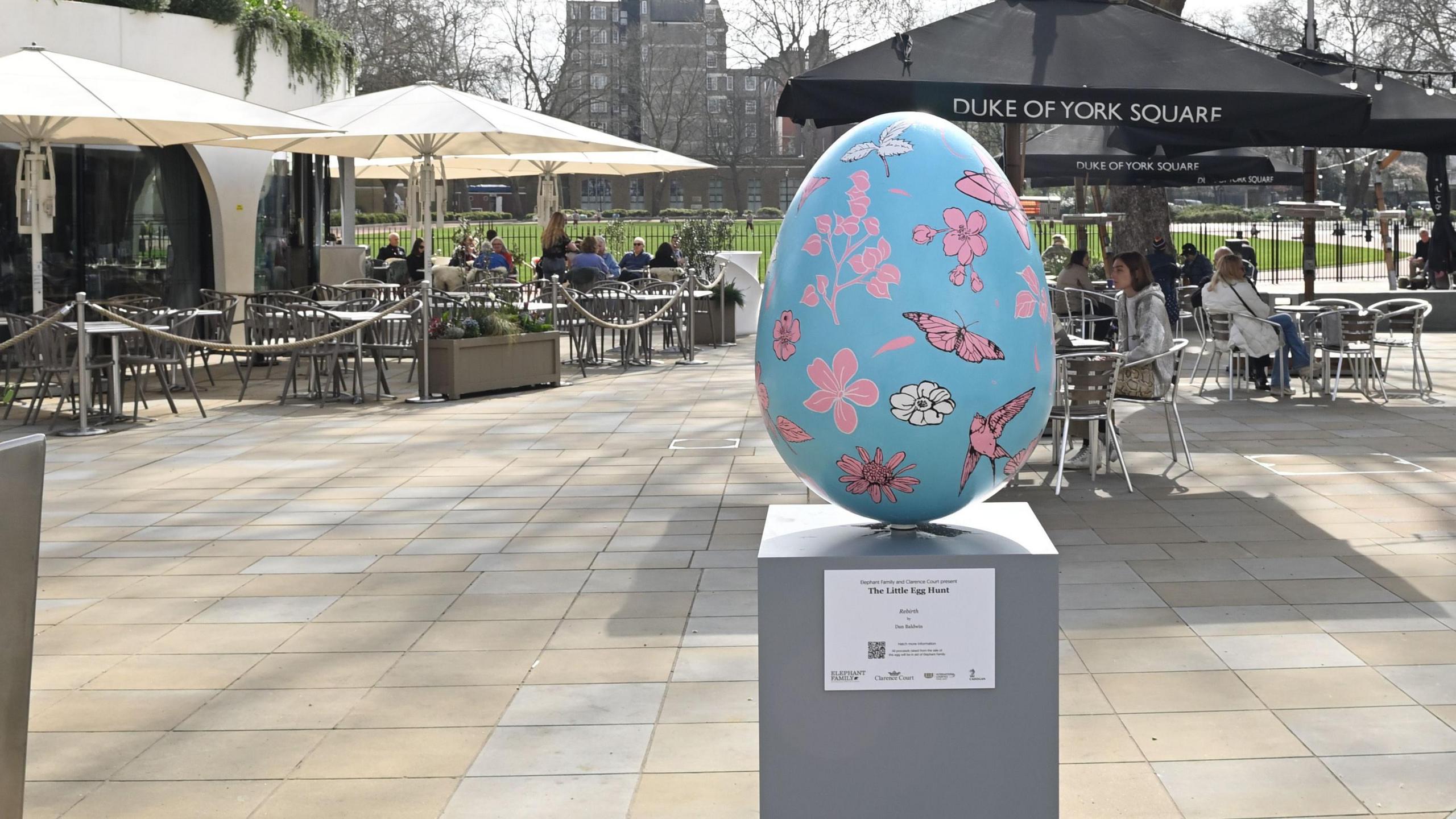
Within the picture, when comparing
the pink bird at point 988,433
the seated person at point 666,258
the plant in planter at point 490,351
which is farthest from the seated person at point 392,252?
the pink bird at point 988,433

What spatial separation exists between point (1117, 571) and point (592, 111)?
95.3 m

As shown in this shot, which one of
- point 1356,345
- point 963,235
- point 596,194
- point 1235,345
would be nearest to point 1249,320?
point 1235,345

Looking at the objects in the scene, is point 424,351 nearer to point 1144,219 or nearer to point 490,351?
point 490,351

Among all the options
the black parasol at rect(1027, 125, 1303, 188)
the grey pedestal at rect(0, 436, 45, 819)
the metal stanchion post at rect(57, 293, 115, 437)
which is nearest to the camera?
the grey pedestal at rect(0, 436, 45, 819)

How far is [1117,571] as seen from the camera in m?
6.47

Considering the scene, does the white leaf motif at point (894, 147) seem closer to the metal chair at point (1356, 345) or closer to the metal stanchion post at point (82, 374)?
the metal stanchion post at point (82, 374)

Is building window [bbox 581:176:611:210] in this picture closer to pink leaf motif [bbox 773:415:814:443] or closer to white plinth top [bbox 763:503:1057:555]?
white plinth top [bbox 763:503:1057:555]

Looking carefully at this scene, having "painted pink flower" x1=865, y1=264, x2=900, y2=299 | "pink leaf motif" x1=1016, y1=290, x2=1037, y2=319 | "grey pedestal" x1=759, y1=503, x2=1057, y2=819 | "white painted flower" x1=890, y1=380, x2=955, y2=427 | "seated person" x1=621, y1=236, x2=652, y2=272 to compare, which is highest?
"seated person" x1=621, y1=236, x2=652, y2=272

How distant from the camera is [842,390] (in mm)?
2887

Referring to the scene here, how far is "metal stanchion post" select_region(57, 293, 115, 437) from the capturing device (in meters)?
11.3

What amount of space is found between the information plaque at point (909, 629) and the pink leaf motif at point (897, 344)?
46 cm

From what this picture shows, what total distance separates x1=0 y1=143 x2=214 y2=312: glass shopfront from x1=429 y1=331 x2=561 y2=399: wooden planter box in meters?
4.70

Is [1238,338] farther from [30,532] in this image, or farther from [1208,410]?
[30,532]

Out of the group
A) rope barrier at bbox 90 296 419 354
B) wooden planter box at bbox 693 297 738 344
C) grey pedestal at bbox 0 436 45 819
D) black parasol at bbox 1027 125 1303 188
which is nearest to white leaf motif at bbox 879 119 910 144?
grey pedestal at bbox 0 436 45 819
